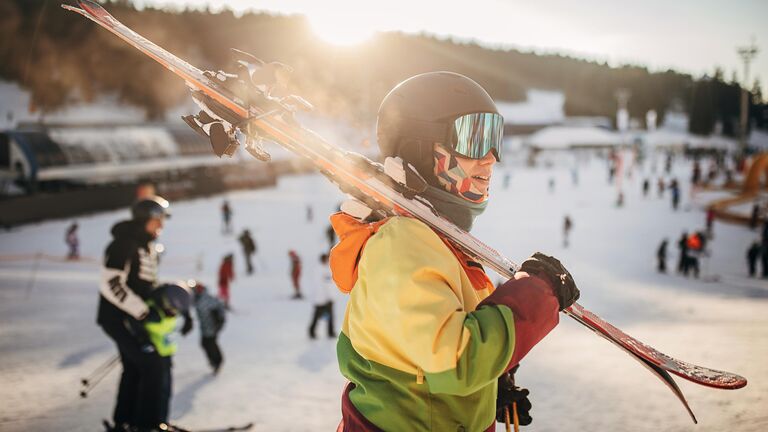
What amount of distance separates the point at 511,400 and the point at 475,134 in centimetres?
114

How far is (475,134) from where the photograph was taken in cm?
169

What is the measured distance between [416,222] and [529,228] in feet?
66.6

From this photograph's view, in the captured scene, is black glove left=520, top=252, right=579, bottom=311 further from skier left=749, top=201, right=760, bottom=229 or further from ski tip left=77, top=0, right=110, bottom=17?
skier left=749, top=201, right=760, bottom=229

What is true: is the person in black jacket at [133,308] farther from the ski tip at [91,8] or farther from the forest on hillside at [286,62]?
the forest on hillside at [286,62]

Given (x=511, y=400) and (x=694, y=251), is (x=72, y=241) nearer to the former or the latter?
(x=511, y=400)

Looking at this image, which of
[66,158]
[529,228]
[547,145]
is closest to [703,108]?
[547,145]

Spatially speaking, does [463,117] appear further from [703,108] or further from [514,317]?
[703,108]

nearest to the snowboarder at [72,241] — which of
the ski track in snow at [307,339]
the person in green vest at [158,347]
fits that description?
the ski track in snow at [307,339]

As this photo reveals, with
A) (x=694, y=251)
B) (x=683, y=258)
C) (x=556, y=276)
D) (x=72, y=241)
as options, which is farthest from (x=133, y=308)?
(x=683, y=258)

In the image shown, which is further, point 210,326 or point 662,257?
point 662,257

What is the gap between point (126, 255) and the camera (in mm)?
3803

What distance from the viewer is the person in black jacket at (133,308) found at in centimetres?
377

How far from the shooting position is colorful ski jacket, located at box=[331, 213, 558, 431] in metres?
1.35

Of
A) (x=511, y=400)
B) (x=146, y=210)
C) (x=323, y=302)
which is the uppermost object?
(x=146, y=210)
